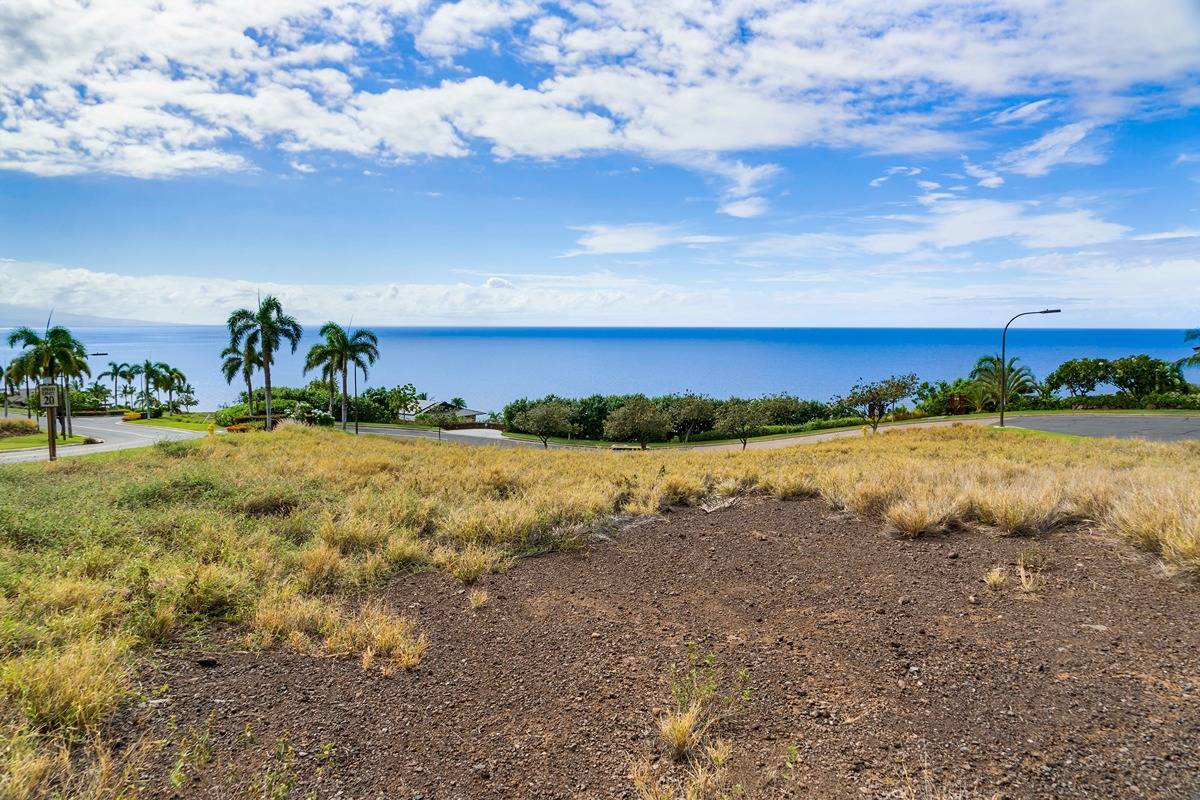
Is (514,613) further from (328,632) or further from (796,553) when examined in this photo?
(796,553)

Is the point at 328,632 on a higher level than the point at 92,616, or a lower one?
lower

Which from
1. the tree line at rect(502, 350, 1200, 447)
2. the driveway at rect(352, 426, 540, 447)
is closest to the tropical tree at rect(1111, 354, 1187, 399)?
the tree line at rect(502, 350, 1200, 447)

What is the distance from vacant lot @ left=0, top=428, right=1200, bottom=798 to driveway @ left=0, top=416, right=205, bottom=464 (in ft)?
76.3

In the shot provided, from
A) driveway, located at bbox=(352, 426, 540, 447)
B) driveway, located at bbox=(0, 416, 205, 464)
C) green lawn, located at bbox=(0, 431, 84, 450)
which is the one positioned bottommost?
driveway, located at bbox=(352, 426, 540, 447)

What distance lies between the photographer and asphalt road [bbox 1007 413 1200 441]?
32.5m

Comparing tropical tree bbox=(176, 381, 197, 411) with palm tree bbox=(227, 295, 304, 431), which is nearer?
palm tree bbox=(227, 295, 304, 431)

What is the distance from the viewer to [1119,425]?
123 ft

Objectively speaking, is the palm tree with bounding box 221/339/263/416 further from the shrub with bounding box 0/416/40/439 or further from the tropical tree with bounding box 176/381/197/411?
the tropical tree with bounding box 176/381/197/411

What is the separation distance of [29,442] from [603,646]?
44640 mm

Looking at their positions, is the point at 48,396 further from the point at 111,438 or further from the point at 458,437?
the point at 458,437

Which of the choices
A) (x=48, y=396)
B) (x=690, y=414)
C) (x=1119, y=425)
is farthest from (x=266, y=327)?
(x=1119, y=425)

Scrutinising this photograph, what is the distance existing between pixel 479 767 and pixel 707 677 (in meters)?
1.97

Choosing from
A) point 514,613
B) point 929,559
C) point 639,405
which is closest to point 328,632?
point 514,613

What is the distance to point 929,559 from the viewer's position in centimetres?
767
